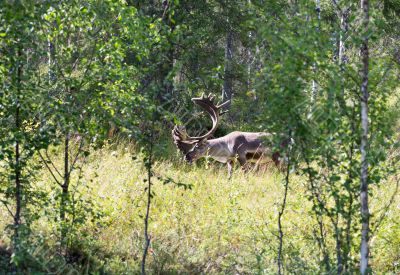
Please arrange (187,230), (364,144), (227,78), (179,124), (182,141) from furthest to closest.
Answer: (227,78)
(182,141)
(187,230)
(179,124)
(364,144)

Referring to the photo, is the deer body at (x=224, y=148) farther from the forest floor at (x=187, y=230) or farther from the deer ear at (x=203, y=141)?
the forest floor at (x=187, y=230)

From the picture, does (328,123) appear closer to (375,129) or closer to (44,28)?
(375,129)

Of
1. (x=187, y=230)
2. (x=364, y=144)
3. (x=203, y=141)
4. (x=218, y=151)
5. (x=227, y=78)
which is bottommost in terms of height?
(x=187, y=230)

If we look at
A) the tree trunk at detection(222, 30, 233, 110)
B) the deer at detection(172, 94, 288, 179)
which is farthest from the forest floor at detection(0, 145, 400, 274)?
the tree trunk at detection(222, 30, 233, 110)

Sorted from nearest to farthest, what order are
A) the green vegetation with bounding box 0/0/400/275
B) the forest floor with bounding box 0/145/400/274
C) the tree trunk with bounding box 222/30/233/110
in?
the green vegetation with bounding box 0/0/400/275 → the forest floor with bounding box 0/145/400/274 → the tree trunk with bounding box 222/30/233/110

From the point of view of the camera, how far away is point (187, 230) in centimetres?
768

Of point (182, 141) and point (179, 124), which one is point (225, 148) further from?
point (179, 124)

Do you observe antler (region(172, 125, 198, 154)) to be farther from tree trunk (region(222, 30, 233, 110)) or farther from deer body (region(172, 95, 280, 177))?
tree trunk (region(222, 30, 233, 110))

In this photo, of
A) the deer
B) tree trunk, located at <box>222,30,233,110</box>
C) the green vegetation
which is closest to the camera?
the green vegetation

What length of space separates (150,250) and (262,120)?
2492 millimetres

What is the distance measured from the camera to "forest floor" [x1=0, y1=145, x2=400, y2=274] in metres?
6.50

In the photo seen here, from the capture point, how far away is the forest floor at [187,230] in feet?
21.3

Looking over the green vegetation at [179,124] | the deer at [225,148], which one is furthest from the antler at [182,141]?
the green vegetation at [179,124]

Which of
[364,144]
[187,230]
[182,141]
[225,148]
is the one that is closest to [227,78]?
[225,148]
